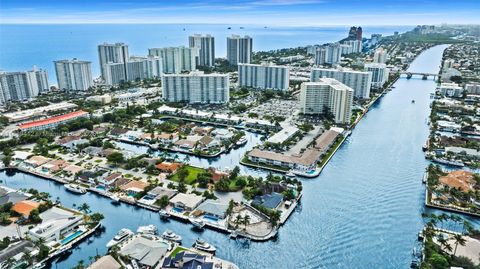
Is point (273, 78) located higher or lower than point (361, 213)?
higher

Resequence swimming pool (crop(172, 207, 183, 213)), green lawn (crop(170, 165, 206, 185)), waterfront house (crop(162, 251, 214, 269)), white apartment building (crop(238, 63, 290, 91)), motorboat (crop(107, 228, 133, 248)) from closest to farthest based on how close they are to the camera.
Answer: waterfront house (crop(162, 251, 214, 269)) < motorboat (crop(107, 228, 133, 248)) < swimming pool (crop(172, 207, 183, 213)) < green lawn (crop(170, 165, 206, 185)) < white apartment building (crop(238, 63, 290, 91))

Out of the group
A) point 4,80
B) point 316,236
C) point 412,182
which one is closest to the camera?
point 316,236

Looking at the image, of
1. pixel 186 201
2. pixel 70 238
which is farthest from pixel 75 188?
pixel 186 201

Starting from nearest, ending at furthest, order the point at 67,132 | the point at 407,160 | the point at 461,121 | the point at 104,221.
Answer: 1. the point at 104,221
2. the point at 407,160
3. the point at 67,132
4. the point at 461,121

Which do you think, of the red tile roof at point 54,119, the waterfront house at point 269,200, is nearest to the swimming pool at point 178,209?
the waterfront house at point 269,200

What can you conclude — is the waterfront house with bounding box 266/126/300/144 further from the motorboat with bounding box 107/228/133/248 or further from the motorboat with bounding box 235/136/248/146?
the motorboat with bounding box 107/228/133/248

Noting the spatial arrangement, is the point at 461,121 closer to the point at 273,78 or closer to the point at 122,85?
the point at 273,78

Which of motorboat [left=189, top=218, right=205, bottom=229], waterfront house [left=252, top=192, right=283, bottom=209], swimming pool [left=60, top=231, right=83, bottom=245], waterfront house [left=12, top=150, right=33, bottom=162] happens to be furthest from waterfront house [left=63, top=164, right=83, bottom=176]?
waterfront house [left=252, top=192, right=283, bottom=209]

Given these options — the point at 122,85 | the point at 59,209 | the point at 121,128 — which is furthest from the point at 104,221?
the point at 122,85
